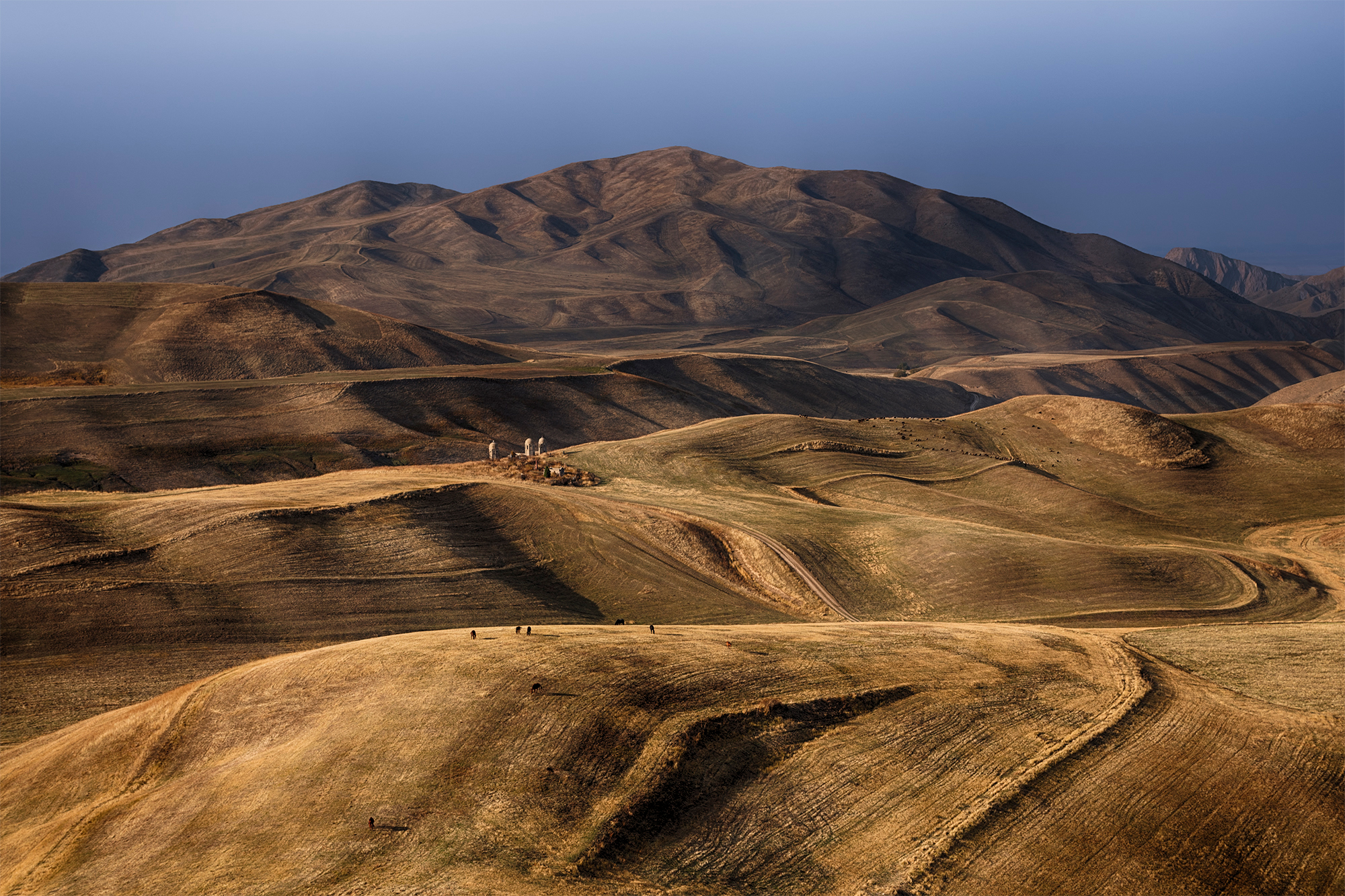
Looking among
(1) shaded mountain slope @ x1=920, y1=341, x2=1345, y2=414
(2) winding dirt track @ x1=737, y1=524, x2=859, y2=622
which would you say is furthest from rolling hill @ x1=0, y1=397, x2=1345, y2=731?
(1) shaded mountain slope @ x1=920, y1=341, x2=1345, y2=414

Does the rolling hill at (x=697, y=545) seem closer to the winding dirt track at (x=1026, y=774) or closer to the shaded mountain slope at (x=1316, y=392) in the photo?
the winding dirt track at (x=1026, y=774)

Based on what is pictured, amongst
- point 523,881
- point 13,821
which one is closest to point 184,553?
point 13,821

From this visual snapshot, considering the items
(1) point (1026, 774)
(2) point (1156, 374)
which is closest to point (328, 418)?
(1) point (1026, 774)

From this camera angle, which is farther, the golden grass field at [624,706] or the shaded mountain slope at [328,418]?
the shaded mountain slope at [328,418]

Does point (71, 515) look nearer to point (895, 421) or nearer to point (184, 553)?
point (184, 553)

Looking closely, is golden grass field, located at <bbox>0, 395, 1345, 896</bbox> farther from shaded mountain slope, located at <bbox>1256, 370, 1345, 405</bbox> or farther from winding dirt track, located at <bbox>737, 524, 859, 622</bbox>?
shaded mountain slope, located at <bbox>1256, 370, 1345, 405</bbox>

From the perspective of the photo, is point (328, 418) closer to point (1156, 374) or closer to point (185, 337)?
point (185, 337)

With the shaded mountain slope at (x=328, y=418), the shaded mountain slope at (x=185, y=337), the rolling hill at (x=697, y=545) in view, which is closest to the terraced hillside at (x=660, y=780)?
the rolling hill at (x=697, y=545)
